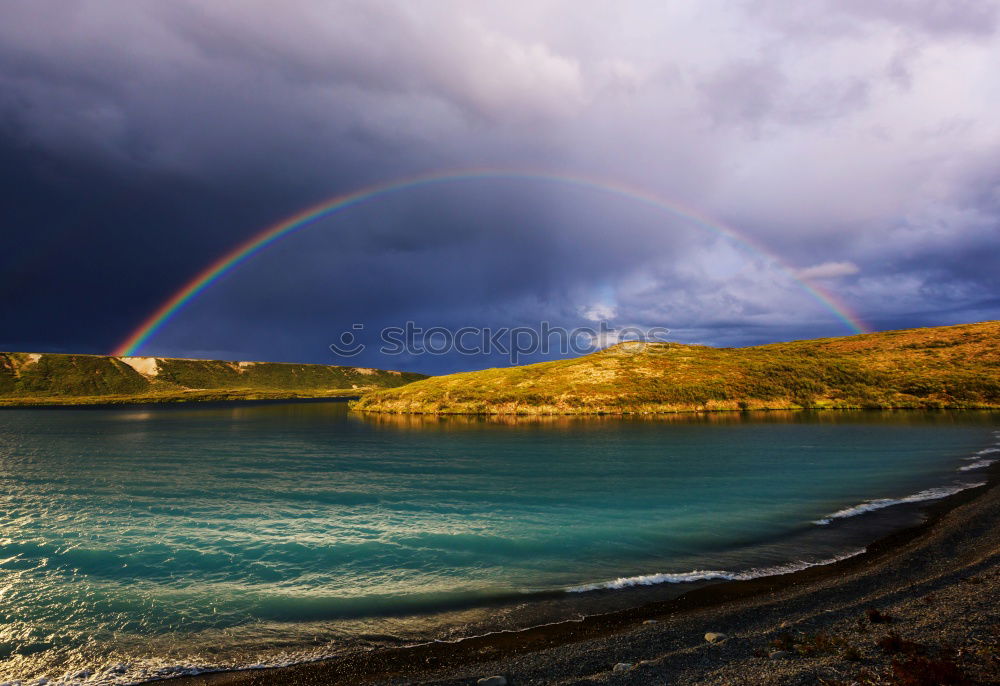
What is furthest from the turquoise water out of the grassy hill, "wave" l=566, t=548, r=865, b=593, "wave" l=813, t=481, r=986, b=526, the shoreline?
the grassy hill

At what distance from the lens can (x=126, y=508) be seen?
121 feet

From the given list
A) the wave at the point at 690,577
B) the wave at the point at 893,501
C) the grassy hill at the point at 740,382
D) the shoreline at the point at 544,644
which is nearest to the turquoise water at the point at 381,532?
the wave at the point at 690,577

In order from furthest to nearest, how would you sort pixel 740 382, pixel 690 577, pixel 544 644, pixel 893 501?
pixel 740 382
pixel 893 501
pixel 690 577
pixel 544 644

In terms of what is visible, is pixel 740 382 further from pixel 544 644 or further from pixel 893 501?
pixel 544 644

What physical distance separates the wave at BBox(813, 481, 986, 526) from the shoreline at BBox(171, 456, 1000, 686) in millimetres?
9036

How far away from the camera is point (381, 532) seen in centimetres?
2952

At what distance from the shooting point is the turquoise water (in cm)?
1692

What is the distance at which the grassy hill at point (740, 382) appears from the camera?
114812 millimetres

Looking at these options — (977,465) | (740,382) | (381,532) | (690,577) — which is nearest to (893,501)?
(977,465)

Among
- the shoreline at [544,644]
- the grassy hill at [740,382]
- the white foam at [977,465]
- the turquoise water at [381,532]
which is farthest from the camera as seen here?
the grassy hill at [740,382]

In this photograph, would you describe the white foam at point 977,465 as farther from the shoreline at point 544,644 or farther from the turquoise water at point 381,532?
the shoreline at point 544,644

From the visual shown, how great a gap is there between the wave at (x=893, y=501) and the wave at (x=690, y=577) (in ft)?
31.0

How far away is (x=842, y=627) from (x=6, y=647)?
26238 millimetres

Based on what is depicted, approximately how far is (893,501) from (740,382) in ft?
324
